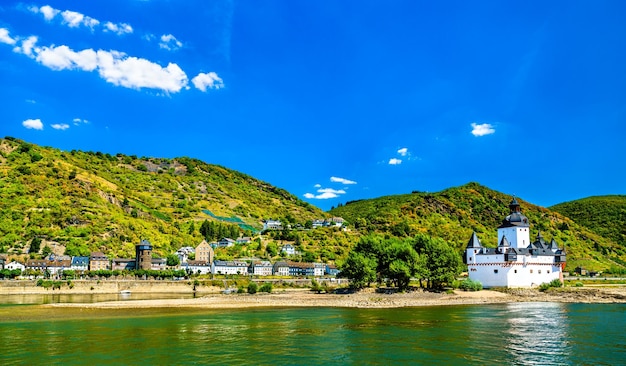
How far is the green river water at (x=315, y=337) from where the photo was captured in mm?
29062

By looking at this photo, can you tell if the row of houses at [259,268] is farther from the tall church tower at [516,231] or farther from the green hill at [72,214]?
the tall church tower at [516,231]

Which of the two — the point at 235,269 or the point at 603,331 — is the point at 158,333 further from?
the point at 235,269

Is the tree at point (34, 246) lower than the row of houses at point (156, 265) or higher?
higher

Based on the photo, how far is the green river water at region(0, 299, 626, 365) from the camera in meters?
29.1

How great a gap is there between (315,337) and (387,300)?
110ft

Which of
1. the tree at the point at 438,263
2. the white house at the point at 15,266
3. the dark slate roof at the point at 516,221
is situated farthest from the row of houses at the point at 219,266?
the tree at the point at 438,263

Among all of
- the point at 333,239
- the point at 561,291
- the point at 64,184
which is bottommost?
the point at 561,291

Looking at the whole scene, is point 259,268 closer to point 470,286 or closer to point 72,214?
point 72,214

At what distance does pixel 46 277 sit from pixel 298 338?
9030cm

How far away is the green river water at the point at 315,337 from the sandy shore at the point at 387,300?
9183 mm

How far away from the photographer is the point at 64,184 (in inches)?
6422

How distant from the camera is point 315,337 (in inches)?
1460

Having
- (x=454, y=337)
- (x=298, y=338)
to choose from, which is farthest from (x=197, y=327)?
(x=454, y=337)

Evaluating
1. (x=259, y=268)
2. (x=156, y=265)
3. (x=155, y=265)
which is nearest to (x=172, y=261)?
(x=156, y=265)
